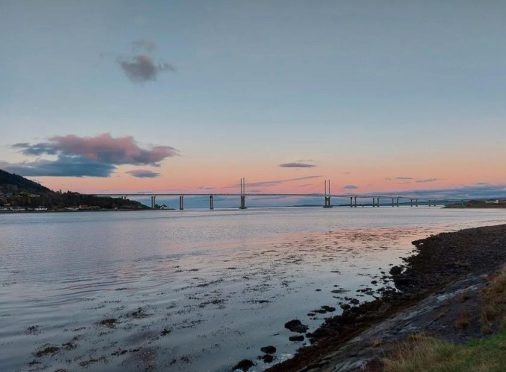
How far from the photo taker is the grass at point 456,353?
25.7 feet

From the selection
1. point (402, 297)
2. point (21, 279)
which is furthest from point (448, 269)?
point (21, 279)

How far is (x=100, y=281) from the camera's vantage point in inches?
1104

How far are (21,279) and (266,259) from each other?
1987 centimetres

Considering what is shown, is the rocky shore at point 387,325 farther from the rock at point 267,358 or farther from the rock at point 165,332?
the rock at point 165,332

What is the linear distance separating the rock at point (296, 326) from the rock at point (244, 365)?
3.73 metres

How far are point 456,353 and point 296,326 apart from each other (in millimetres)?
9078

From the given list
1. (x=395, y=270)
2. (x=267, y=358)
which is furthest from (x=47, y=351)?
(x=395, y=270)

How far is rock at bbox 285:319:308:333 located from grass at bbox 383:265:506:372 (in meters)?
6.24

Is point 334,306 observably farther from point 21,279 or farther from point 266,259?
point 21,279

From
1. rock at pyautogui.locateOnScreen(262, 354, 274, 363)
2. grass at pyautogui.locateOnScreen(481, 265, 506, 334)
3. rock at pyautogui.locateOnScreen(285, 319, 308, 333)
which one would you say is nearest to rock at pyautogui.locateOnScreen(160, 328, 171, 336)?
rock at pyautogui.locateOnScreen(262, 354, 274, 363)

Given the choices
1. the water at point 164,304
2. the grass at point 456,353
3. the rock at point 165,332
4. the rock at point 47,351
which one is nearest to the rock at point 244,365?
the water at point 164,304

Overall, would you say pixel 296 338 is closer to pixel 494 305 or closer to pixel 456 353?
pixel 494 305

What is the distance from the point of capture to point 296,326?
1722 centimetres

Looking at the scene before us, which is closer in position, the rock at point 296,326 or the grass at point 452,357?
the grass at point 452,357
